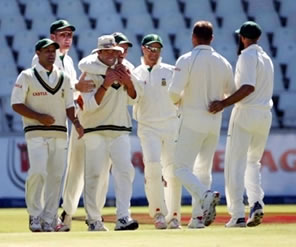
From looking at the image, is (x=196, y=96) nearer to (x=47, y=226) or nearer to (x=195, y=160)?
(x=195, y=160)

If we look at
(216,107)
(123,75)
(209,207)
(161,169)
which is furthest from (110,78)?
(209,207)

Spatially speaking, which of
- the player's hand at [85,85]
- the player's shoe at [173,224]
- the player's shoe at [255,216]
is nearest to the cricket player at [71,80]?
the player's hand at [85,85]

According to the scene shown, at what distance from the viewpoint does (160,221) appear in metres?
10.4

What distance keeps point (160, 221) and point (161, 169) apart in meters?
0.49

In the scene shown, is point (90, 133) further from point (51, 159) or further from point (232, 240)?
point (232, 240)

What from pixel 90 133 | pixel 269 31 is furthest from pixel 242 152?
pixel 269 31

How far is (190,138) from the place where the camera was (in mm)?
9609

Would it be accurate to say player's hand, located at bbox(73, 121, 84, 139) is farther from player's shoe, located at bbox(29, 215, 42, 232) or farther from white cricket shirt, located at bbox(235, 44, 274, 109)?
white cricket shirt, located at bbox(235, 44, 274, 109)

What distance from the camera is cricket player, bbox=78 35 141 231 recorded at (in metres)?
9.76

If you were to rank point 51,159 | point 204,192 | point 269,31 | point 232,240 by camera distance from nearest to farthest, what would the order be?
point 232,240
point 204,192
point 51,159
point 269,31

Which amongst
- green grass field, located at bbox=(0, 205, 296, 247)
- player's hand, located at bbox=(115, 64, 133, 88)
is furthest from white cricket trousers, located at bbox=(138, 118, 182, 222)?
green grass field, located at bbox=(0, 205, 296, 247)

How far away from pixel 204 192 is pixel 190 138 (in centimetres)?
54

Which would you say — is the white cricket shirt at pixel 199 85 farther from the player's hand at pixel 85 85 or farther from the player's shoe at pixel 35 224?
the player's shoe at pixel 35 224

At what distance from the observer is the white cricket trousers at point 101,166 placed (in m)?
9.79
